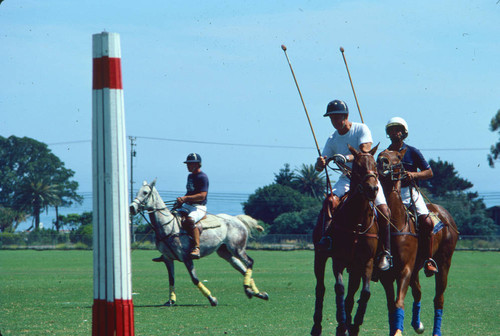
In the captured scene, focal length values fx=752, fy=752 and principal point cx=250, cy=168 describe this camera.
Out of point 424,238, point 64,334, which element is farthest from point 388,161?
point 64,334

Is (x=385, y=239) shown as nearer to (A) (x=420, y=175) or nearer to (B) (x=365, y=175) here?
(B) (x=365, y=175)

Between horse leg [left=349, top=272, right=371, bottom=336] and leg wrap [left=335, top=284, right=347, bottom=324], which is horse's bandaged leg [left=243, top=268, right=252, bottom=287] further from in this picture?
horse leg [left=349, top=272, right=371, bottom=336]

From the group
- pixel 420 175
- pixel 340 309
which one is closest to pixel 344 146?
pixel 420 175

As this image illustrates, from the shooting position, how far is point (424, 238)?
1023 centimetres

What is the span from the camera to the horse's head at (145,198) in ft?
52.0

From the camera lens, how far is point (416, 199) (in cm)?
1034

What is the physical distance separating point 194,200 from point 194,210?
0.59m

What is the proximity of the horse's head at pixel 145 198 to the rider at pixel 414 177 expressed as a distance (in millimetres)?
6905

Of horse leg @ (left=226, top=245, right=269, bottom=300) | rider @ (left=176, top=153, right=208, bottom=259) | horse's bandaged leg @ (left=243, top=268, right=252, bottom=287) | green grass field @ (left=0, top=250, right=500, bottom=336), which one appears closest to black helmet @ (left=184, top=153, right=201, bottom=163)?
rider @ (left=176, top=153, right=208, bottom=259)

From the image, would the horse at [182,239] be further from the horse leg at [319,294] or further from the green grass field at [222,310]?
the horse leg at [319,294]

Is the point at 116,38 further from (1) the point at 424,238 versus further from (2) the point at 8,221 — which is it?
(2) the point at 8,221

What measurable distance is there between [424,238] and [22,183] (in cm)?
12123

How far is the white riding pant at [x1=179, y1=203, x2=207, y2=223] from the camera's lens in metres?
16.6

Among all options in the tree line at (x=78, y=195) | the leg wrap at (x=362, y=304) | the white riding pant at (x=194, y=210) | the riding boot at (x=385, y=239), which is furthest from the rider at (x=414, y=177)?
the tree line at (x=78, y=195)
